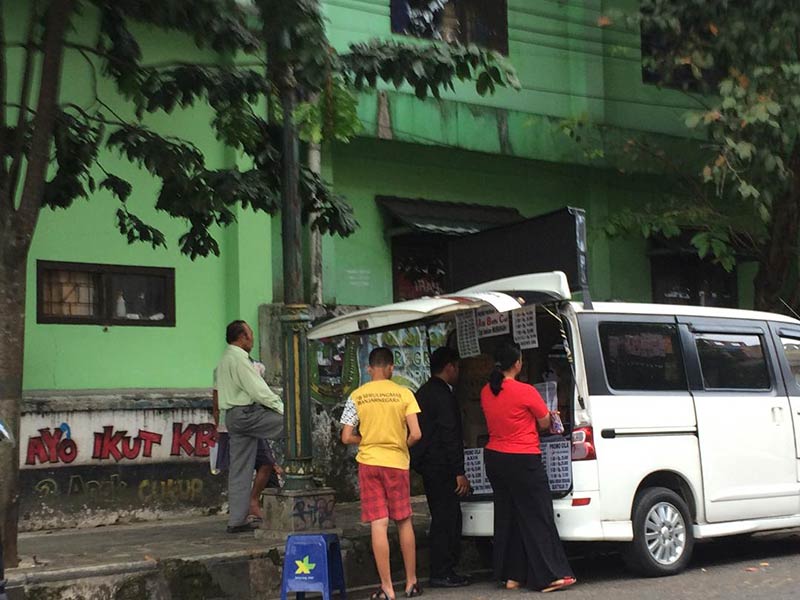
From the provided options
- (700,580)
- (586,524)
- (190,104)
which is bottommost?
(700,580)

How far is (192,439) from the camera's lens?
11172 mm

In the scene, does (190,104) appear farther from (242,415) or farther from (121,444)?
(121,444)

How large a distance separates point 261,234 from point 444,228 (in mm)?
2233

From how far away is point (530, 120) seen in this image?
14.1 meters

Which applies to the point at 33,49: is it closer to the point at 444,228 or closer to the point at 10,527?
the point at 10,527

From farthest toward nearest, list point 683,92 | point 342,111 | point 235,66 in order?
1. point 683,92
2. point 235,66
3. point 342,111

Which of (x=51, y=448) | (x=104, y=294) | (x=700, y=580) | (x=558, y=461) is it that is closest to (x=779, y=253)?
(x=700, y=580)

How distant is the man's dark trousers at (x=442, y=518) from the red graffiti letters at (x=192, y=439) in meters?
3.34

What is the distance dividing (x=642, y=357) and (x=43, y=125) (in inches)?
184

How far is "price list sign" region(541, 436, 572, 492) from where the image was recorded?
8148mm

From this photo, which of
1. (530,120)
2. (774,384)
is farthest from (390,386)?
(530,120)

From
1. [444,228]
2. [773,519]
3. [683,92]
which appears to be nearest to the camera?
[773,519]

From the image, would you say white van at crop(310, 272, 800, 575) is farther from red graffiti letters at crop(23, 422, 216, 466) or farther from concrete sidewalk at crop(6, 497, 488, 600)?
red graffiti letters at crop(23, 422, 216, 466)

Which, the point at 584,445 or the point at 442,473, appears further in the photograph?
the point at 442,473
